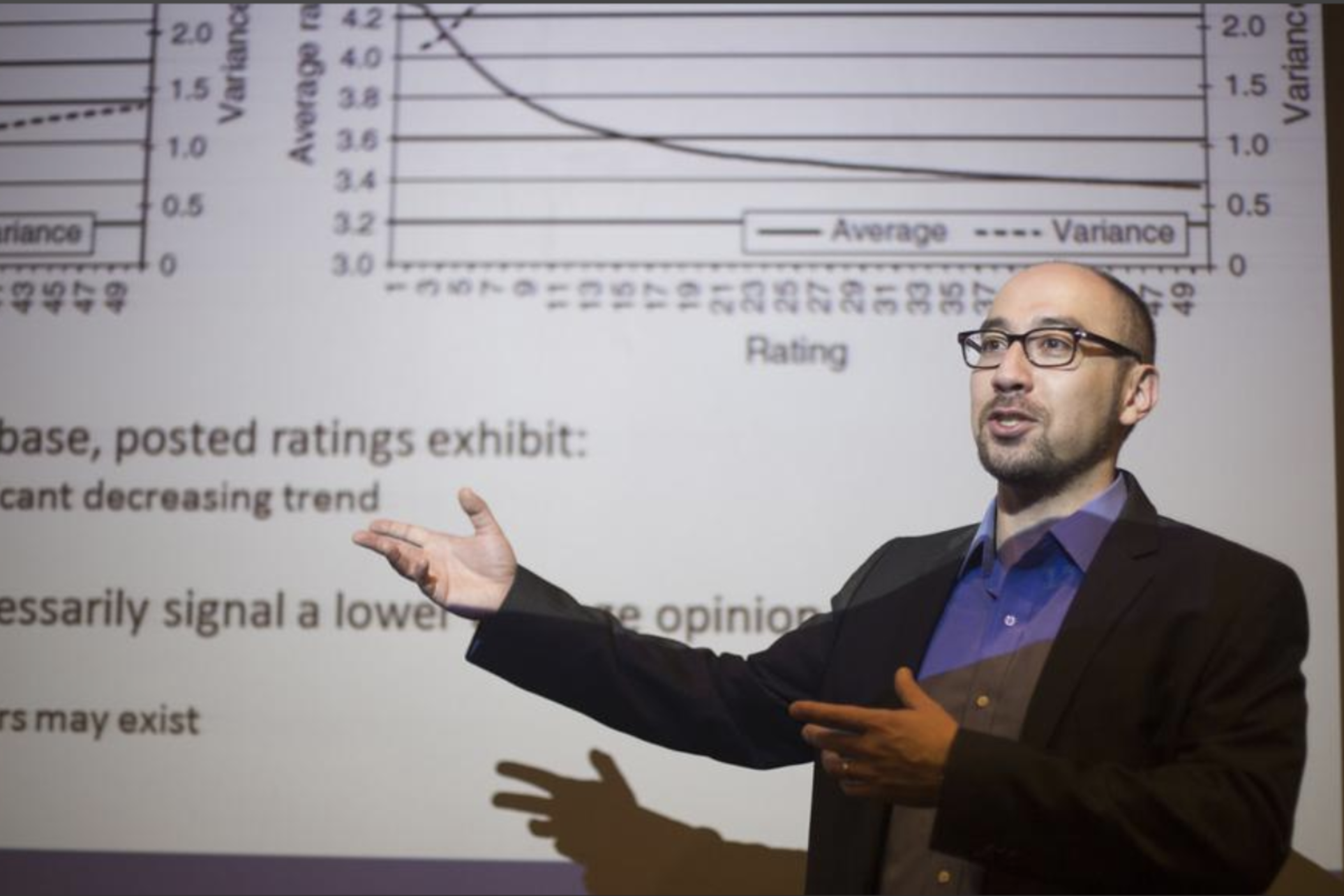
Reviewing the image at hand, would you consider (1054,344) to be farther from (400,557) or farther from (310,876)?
(310,876)

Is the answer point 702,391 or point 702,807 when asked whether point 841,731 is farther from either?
point 702,391

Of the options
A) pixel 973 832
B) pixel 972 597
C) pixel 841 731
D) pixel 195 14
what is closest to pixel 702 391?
pixel 972 597

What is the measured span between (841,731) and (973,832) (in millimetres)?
185

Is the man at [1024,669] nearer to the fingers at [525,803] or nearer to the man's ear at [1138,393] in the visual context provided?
the man's ear at [1138,393]

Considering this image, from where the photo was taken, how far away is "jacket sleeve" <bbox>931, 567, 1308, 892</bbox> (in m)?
1.31

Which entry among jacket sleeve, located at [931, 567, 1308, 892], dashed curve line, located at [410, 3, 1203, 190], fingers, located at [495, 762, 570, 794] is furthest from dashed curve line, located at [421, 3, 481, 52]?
jacket sleeve, located at [931, 567, 1308, 892]

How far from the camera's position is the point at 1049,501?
5.46 feet

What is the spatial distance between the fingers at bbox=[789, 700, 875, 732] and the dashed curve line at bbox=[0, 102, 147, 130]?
172cm

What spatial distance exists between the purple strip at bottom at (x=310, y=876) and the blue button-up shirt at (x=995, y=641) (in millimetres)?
763

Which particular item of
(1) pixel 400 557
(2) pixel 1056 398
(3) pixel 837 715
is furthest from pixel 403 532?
(2) pixel 1056 398

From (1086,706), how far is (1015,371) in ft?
1.56

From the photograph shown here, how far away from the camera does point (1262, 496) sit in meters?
2.09

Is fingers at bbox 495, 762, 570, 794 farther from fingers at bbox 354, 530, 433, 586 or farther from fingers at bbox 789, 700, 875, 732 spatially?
fingers at bbox 789, 700, 875, 732

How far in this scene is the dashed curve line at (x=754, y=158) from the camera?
7.09ft
